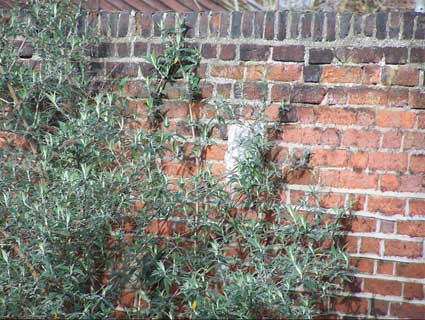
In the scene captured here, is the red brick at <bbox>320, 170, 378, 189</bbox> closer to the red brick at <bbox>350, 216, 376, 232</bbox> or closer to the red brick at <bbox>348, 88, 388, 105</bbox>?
the red brick at <bbox>350, 216, 376, 232</bbox>

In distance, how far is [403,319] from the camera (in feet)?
11.6

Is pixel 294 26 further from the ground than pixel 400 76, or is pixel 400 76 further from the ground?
pixel 294 26

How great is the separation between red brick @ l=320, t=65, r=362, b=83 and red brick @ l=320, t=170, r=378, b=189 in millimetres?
479

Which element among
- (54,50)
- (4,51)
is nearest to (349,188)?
(54,50)

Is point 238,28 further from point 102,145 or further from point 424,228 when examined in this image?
point 424,228

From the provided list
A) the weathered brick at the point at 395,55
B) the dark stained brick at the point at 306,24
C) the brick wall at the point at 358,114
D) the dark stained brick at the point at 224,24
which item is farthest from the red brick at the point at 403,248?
the dark stained brick at the point at 224,24

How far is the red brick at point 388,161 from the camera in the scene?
3512mm

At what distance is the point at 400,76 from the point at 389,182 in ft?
1.80

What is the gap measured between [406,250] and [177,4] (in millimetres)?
2552

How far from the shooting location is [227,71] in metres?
3.74

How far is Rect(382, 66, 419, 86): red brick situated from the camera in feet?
11.4

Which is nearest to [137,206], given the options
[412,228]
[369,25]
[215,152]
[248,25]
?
[215,152]

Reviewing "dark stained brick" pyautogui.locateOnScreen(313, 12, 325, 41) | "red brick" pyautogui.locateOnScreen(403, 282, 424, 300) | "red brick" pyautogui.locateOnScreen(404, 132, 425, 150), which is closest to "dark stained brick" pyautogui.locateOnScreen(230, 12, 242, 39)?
"dark stained brick" pyautogui.locateOnScreen(313, 12, 325, 41)

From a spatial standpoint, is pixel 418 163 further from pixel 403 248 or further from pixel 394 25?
pixel 394 25
